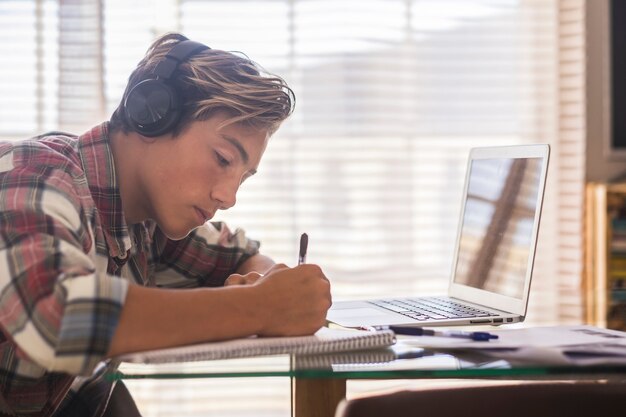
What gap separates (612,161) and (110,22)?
200cm

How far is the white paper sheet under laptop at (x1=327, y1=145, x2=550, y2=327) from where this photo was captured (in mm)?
1184

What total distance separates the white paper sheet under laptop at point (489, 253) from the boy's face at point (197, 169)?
0.26 metres

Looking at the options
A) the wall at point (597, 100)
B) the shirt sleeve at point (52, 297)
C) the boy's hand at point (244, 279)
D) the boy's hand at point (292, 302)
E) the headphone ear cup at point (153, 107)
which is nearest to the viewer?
the shirt sleeve at point (52, 297)

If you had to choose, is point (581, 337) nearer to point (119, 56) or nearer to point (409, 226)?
point (409, 226)

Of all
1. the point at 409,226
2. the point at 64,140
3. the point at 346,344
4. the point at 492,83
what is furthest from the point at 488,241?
the point at 492,83

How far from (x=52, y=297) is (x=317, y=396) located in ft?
1.11

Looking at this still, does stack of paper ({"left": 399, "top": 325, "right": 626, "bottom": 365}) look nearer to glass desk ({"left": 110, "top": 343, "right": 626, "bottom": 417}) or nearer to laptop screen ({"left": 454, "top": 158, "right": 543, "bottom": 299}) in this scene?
glass desk ({"left": 110, "top": 343, "right": 626, "bottom": 417})

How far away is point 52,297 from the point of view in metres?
0.75

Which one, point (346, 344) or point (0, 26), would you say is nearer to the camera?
point (346, 344)

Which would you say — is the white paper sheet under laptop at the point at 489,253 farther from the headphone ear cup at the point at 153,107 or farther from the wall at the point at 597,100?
the wall at the point at 597,100

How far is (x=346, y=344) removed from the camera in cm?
82

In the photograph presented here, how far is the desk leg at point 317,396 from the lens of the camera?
913mm

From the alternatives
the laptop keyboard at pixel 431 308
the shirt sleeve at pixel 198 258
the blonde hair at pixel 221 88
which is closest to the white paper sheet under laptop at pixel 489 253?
the laptop keyboard at pixel 431 308

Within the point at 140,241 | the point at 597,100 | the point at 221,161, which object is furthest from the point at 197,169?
the point at 597,100
